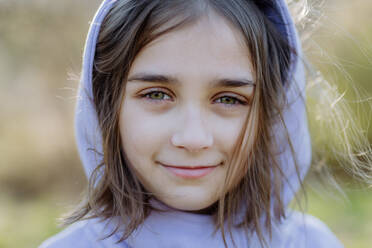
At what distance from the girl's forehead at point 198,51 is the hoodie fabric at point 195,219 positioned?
0.29m

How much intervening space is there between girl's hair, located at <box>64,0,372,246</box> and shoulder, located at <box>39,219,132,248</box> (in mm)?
40

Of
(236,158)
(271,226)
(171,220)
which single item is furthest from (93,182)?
(271,226)

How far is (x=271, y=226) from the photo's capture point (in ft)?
5.77

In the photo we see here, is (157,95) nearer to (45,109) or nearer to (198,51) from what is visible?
(198,51)

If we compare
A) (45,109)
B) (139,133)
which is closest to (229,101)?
(139,133)

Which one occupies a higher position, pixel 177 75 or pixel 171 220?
pixel 177 75

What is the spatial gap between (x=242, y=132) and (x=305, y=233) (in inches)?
23.9

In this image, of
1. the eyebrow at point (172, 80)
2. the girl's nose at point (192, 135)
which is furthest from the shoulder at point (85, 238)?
the eyebrow at point (172, 80)

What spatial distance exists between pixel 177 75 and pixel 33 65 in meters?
3.71

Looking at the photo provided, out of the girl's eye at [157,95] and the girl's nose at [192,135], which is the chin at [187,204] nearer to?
the girl's nose at [192,135]

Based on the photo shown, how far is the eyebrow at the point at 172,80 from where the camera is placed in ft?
4.70

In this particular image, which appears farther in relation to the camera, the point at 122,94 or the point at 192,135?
the point at 122,94

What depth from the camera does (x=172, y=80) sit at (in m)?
1.43

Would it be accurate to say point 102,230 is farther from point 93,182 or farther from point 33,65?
point 33,65
